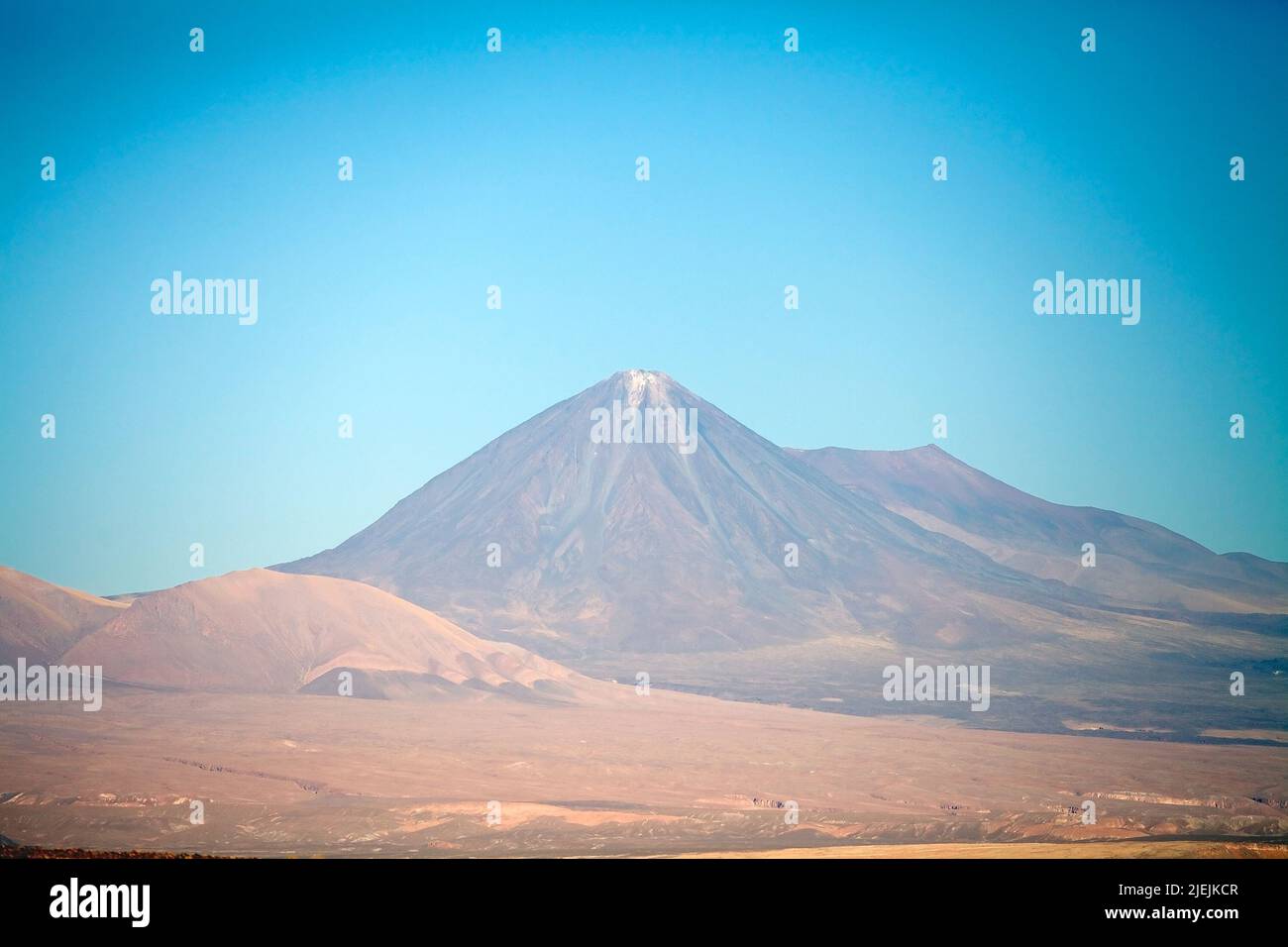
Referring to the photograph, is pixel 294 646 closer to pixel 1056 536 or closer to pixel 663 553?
pixel 663 553

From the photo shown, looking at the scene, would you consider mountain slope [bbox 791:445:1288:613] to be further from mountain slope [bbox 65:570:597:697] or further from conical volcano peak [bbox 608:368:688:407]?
mountain slope [bbox 65:570:597:697]

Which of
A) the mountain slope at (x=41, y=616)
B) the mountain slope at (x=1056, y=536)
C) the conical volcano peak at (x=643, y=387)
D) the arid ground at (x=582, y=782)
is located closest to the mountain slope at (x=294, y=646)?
the mountain slope at (x=41, y=616)

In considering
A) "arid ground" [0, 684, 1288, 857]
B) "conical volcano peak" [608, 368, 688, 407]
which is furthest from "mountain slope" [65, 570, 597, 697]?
"conical volcano peak" [608, 368, 688, 407]

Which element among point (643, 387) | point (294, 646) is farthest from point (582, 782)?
point (643, 387)

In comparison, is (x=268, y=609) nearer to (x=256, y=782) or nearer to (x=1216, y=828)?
(x=256, y=782)
